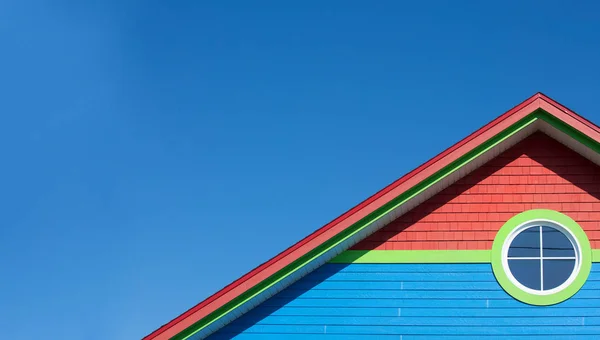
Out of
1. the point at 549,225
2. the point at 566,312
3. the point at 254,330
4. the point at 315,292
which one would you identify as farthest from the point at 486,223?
the point at 254,330

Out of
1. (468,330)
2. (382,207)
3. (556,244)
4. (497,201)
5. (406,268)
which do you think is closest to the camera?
(468,330)

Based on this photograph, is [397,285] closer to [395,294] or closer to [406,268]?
[395,294]

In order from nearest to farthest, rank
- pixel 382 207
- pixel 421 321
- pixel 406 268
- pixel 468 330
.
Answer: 1. pixel 468 330
2. pixel 421 321
3. pixel 382 207
4. pixel 406 268

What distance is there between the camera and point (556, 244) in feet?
45.1

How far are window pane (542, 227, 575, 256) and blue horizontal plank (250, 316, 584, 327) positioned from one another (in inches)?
42.8

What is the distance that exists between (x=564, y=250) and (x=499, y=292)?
133cm

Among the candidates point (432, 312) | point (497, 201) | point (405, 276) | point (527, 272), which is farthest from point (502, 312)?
point (497, 201)

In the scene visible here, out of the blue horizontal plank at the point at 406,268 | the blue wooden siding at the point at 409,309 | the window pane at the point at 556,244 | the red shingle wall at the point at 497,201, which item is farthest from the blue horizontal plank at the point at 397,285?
the window pane at the point at 556,244

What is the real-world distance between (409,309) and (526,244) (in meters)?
2.25

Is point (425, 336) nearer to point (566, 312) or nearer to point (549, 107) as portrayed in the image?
point (566, 312)

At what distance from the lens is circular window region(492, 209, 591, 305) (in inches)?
525

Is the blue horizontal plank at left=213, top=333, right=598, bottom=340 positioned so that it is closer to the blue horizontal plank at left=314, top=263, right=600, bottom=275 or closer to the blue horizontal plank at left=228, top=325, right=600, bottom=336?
the blue horizontal plank at left=228, top=325, right=600, bottom=336

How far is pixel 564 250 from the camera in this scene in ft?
44.9

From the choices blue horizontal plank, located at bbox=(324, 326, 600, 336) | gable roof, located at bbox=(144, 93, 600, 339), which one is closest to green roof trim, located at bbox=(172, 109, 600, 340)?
gable roof, located at bbox=(144, 93, 600, 339)
